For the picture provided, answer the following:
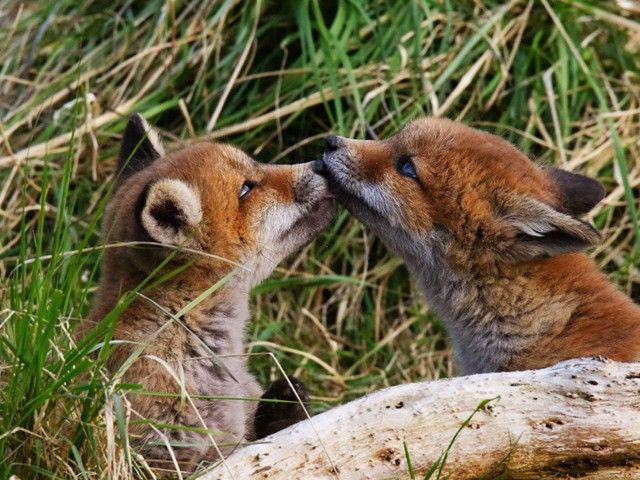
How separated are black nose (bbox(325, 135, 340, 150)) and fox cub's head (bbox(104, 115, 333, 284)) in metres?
0.29

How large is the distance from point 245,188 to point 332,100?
10.4 feet

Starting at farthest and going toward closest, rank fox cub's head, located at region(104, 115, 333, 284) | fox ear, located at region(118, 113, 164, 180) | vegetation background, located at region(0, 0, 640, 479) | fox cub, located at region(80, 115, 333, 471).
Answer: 1. vegetation background, located at region(0, 0, 640, 479)
2. fox ear, located at region(118, 113, 164, 180)
3. fox cub's head, located at region(104, 115, 333, 284)
4. fox cub, located at region(80, 115, 333, 471)

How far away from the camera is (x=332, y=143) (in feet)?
21.6

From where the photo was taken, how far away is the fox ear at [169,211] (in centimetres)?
531

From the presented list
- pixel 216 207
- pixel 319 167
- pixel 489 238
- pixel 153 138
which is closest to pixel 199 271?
pixel 216 207

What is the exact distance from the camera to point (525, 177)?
6.23 metres

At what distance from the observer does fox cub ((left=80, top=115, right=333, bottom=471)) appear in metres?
5.20

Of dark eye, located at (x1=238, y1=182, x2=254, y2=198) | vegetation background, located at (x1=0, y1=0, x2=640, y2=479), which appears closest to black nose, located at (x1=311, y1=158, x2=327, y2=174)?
dark eye, located at (x1=238, y1=182, x2=254, y2=198)

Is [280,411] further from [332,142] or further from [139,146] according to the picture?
[139,146]

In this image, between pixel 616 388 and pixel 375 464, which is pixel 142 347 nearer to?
pixel 375 464

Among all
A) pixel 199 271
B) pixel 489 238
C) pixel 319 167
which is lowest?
pixel 199 271

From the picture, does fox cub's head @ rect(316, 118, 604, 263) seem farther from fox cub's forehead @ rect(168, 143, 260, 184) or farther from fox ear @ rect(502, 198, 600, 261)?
fox cub's forehead @ rect(168, 143, 260, 184)

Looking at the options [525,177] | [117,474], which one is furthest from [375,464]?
[525,177]

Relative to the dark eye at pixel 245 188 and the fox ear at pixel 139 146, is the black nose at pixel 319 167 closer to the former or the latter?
the dark eye at pixel 245 188
